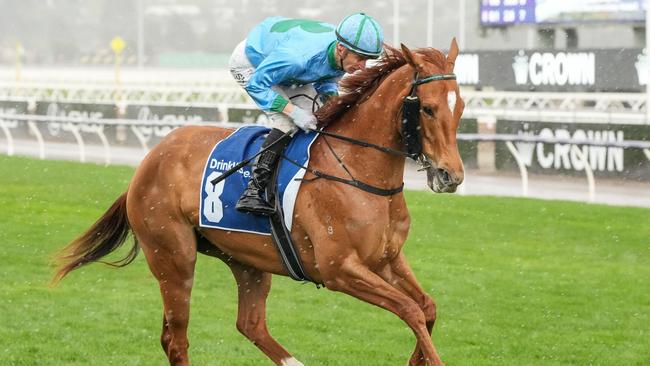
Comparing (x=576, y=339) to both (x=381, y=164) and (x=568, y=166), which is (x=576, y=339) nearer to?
(x=381, y=164)

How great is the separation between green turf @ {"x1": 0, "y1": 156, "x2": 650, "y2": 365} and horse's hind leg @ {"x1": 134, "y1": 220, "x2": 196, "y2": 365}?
591 millimetres

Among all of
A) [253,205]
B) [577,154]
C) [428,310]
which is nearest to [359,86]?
[253,205]

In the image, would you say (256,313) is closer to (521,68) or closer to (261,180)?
(261,180)

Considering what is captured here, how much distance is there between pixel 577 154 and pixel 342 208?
12122 millimetres

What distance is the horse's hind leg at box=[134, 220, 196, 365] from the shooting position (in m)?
5.80

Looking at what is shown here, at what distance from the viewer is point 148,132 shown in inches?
890

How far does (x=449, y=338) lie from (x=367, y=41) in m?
2.49

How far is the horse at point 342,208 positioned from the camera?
4.93 meters

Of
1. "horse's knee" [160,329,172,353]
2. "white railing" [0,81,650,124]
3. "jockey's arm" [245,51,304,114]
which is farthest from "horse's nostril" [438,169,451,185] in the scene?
"white railing" [0,81,650,124]

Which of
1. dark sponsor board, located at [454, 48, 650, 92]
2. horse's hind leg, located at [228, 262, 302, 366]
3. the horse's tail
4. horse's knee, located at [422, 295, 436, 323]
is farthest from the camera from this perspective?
dark sponsor board, located at [454, 48, 650, 92]

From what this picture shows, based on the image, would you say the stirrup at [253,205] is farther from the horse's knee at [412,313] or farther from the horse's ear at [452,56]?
the horse's ear at [452,56]

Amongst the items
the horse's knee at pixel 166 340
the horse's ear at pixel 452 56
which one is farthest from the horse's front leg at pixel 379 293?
the horse's knee at pixel 166 340

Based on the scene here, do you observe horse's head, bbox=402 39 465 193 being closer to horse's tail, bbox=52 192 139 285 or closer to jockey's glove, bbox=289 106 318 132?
jockey's glove, bbox=289 106 318 132

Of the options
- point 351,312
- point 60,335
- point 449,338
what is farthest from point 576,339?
point 60,335
